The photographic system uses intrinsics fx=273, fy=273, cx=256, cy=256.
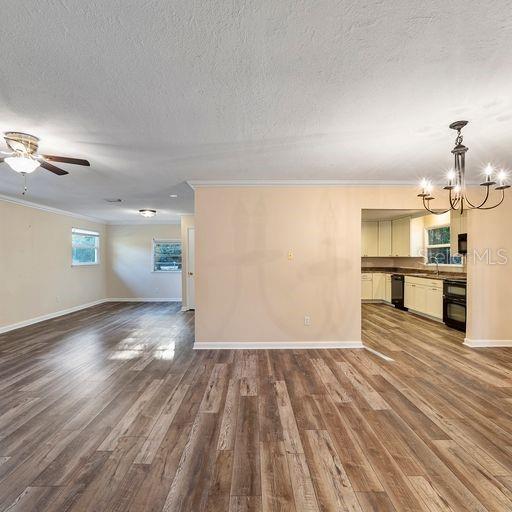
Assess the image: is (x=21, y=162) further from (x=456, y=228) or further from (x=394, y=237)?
(x=394, y=237)

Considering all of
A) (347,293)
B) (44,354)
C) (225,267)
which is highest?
(225,267)

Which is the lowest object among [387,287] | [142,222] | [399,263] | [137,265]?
[387,287]

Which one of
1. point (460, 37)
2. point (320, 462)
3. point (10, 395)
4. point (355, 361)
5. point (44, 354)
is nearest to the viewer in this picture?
point (460, 37)

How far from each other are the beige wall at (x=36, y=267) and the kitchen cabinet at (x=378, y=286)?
8.21 meters

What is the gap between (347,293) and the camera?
4.21m

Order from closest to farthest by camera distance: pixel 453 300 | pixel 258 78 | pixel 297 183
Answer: pixel 258 78 < pixel 297 183 < pixel 453 300

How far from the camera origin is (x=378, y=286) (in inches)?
311

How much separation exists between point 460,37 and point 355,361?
3381 mm

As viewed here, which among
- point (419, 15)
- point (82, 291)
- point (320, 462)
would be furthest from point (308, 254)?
point (82, 291)

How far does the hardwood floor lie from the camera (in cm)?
160

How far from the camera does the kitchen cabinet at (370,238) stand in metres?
7.93

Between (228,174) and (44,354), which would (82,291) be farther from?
(228,174)

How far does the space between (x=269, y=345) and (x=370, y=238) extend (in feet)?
17.3

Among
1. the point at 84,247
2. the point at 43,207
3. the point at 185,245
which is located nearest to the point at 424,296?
the point at 185,245
